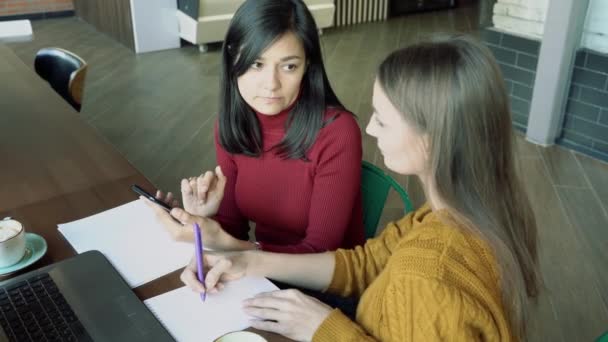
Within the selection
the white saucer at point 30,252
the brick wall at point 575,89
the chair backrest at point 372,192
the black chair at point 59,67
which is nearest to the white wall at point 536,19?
the brick wall at point 575,89

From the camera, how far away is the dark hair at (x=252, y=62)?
4.38ft

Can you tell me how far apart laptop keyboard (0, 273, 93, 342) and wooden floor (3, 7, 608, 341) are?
0.76m

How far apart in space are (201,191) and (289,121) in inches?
11.9

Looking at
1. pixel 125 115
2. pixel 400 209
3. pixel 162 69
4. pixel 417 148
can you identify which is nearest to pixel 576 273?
pixel 400 209

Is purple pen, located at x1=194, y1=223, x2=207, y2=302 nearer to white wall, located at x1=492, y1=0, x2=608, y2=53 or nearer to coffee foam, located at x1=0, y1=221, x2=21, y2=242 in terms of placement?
coffee foam, located at x1=0, y1=221, x2=21, y2=242

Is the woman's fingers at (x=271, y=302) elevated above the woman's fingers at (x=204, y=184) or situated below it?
below

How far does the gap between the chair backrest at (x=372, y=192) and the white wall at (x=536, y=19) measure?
7.53 feet

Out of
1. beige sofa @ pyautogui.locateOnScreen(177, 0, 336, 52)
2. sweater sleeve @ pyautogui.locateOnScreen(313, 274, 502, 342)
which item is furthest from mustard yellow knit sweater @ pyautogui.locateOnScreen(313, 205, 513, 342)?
beige sofa @ pyautogui.locateOnScreen(177, 0, 336, 52)

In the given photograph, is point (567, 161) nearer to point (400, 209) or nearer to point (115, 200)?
point (400, 209)

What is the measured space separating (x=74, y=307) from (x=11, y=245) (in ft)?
0.68

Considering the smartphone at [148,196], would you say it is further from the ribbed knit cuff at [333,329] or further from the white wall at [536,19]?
the white wall at [536,19]

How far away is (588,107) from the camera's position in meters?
3.34

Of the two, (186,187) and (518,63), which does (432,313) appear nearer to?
(186,187)

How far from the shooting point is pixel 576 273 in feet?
7.83
